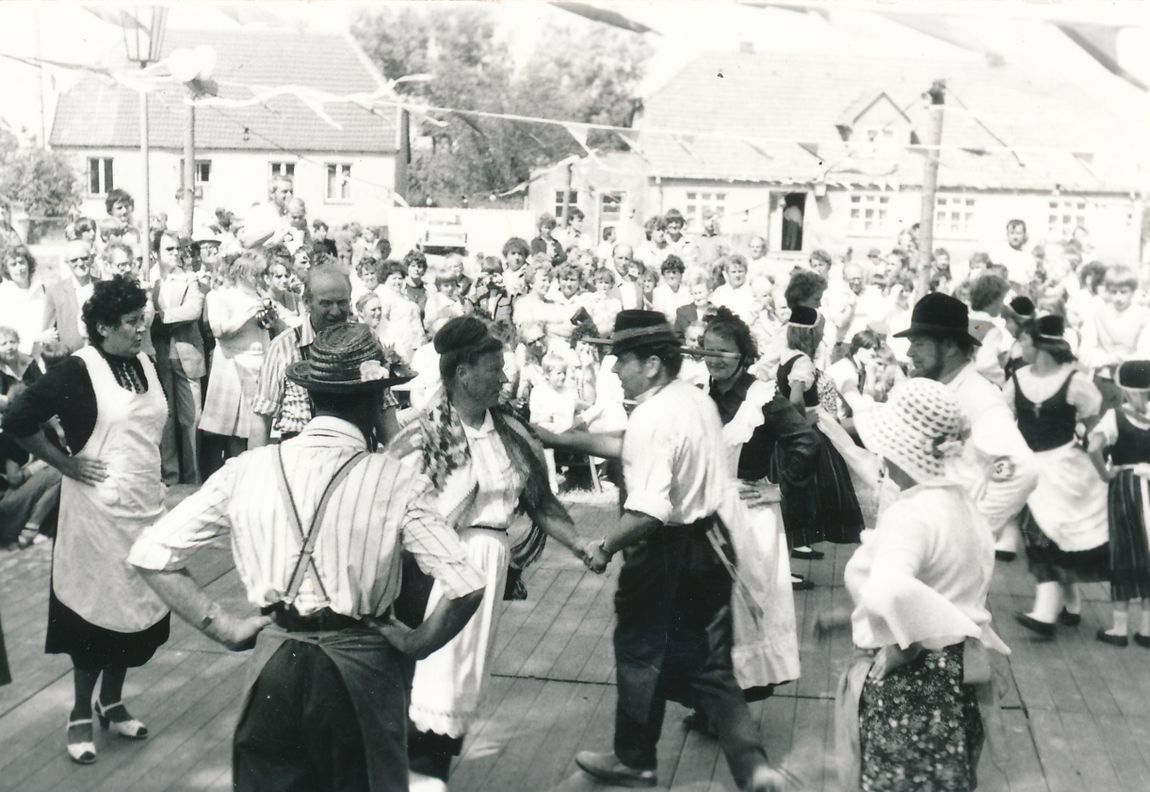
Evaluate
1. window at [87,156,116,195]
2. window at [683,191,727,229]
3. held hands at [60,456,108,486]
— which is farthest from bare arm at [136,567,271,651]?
window at [87,156,116,195]

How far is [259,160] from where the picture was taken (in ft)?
118

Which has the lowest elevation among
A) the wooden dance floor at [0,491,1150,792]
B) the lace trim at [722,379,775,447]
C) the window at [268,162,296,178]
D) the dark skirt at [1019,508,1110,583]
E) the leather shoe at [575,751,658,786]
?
the wooden dance floor at [0,491,1150,792]

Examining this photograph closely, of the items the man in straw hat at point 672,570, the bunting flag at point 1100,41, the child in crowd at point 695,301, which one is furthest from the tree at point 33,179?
the bunting flag at point 1100,41

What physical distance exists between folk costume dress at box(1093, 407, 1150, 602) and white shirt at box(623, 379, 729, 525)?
3036 mm

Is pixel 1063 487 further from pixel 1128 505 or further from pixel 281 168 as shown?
pixel 281 168

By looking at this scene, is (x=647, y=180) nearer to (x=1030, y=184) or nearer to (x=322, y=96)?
(x=1030, y=184)

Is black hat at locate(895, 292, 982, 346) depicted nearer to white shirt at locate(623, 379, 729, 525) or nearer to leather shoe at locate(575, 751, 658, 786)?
white shirt at locate(623, 379, 729, 525)

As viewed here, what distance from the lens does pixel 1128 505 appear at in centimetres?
716

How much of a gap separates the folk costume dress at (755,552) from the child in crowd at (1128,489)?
206 centimetres

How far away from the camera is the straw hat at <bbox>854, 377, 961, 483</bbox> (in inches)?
147

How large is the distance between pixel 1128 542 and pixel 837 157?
78.2ft

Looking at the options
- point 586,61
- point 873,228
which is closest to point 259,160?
point 586,61

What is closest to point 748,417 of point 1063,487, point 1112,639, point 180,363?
point 1063,487

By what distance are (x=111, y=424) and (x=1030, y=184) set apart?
3541cm
